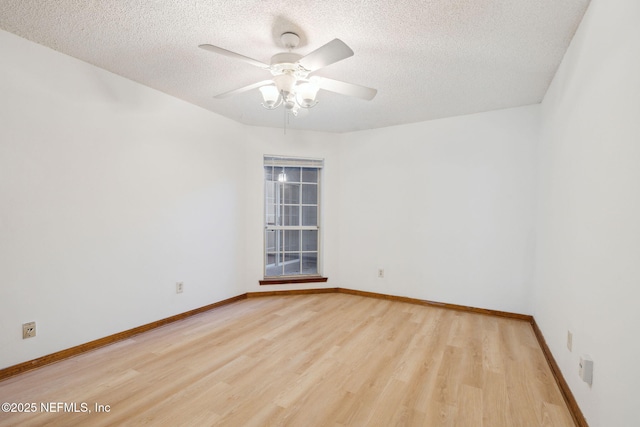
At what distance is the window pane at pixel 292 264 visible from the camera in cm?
439

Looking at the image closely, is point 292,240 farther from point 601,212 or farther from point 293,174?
point 601,212

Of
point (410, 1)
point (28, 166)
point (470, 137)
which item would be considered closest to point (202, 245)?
point (28, 166)

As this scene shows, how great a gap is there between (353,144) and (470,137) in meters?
1.57

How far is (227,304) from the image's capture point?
377 cm

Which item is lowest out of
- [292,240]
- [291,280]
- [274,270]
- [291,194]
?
[291,280]

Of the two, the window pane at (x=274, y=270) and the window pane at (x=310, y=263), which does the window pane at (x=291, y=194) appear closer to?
the window pane at (x=310, y=263)

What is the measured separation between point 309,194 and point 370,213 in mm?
984

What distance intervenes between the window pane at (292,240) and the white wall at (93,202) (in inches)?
43.9

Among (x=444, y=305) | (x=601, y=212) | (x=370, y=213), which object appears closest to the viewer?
(x=601, y=212)

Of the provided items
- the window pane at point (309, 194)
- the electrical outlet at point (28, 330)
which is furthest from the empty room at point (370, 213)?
the window pane at point (309, 194)

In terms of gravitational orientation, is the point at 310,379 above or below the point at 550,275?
below

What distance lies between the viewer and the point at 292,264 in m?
4.43

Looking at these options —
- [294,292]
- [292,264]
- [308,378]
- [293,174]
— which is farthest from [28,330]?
[293,174]

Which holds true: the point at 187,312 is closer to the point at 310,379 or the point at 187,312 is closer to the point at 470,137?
the point at 310,379
